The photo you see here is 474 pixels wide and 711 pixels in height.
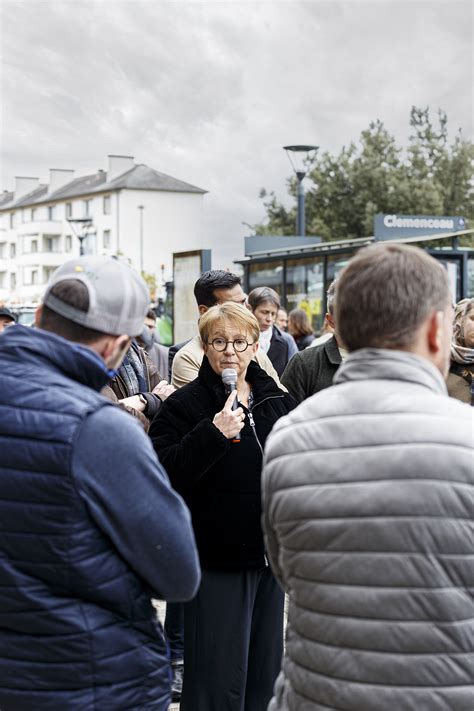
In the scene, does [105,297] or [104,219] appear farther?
[104,219]

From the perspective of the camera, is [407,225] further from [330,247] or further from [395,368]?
[395,368]

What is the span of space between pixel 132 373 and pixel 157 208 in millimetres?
97332

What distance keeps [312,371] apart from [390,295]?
315 centimetres

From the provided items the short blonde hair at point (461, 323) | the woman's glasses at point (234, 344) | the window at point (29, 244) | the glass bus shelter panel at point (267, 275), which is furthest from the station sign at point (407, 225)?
the window at point (29, 244)

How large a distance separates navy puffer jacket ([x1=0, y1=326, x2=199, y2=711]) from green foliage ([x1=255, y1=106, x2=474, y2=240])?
5010cm

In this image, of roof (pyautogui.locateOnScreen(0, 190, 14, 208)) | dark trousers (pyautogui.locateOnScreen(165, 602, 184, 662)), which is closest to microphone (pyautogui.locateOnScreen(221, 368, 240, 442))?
dark trousers (pyautogui.locateOnScreen(165, 602, 184, 662))

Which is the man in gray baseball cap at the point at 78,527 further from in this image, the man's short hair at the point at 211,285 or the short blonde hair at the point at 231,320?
the man's short hair at the point at 211,285

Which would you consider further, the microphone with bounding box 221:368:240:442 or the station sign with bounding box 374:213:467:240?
the station sign with bounding box 374:213:467:240

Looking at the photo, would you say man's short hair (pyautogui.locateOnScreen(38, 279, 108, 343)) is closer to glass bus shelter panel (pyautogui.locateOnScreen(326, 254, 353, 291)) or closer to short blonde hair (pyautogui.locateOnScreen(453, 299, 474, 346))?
short blonde hair (pyautogui.locateOnScreen(453, 299, 474, 346))

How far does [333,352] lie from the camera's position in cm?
540

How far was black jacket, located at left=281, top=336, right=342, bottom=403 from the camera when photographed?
5.38 meters

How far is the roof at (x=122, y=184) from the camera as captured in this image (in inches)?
3944

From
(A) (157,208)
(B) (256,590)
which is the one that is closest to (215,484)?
(B) (256,590)

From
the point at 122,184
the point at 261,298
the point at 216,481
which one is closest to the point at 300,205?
the point at 261,298
